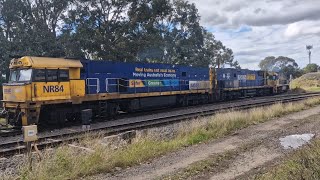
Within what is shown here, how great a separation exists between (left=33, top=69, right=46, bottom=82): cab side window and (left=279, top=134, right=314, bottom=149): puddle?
10715 millimetres

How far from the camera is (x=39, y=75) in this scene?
16.5m

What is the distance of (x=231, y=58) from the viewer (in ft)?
339

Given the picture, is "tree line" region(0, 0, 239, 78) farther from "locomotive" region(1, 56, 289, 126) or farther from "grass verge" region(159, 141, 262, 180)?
"grass verge" region(159, 141, 262, 180)

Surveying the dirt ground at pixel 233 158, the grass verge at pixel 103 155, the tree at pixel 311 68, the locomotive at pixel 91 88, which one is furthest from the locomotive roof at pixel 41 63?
the tree at pixel 311 68

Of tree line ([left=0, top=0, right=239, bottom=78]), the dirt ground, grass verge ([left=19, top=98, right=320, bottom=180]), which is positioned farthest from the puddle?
tree line ([left=0, top=0, right=239, bottom=78])

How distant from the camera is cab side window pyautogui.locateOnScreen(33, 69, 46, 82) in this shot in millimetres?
16359

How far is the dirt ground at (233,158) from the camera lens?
810 cm

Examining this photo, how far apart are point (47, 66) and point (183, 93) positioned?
40.7ft

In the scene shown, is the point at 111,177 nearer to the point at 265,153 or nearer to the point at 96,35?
the point at 265,153

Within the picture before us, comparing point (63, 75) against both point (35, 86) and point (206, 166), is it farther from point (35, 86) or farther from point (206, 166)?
point (206, 166)

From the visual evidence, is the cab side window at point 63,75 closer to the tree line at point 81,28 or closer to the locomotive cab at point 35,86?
the locomotive cab at point 35,86

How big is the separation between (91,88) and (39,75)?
344cm

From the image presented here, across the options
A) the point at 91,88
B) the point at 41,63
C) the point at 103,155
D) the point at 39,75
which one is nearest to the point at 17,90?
the point at 39,75

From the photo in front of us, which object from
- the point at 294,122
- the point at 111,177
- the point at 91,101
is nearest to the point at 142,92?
the point at 91,101
